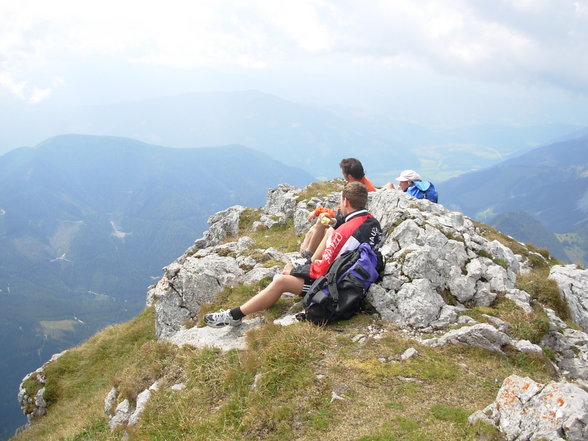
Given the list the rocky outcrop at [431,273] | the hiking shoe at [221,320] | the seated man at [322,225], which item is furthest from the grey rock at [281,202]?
the hiking shoe at [221,320]

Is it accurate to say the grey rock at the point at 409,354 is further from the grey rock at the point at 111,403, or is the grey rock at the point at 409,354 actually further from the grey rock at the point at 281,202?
the grey rock at the point at 281,202

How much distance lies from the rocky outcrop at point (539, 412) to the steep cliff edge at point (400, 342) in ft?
0.11

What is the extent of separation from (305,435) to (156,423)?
12.9ft

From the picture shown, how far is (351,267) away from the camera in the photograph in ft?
36.9

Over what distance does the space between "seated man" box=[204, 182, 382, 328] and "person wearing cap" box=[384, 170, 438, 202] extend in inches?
399

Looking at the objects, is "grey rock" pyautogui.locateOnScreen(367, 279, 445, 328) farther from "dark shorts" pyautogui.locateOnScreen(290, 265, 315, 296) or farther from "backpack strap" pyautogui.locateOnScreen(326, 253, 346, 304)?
"dark shorts" pyautogui.locateOnScreen(290, 265, 315, 296)

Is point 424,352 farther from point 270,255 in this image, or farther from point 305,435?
point 270,255

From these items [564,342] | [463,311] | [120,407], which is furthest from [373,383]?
[120,407]

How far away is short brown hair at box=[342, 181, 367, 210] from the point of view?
480 inches

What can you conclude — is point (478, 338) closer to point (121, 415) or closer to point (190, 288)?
point (121, 415)

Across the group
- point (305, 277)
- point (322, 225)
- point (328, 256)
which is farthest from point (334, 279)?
point (322, 225)

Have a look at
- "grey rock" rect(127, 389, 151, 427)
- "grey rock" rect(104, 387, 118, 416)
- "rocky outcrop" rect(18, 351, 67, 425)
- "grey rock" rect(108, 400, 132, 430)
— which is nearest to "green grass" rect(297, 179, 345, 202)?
"rocky outcrop" rect(18, 351, 67, 425)

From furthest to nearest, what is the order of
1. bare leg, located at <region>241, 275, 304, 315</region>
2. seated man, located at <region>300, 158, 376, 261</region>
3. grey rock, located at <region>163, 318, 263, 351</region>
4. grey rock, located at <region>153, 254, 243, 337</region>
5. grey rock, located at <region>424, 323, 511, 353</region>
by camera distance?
grey rock, located at <region>153, 254, 243, 337</region> → seated man, located at <region>300, 158, 376, 261</region> → bare leg, located at <region>241, 275, 304, 315</region> → grey rock, located at <region>163, 318, 263, 351</region> → grey rock, located at <region>424, 323, 511, 353</region>

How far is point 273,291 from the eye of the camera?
1205cm
